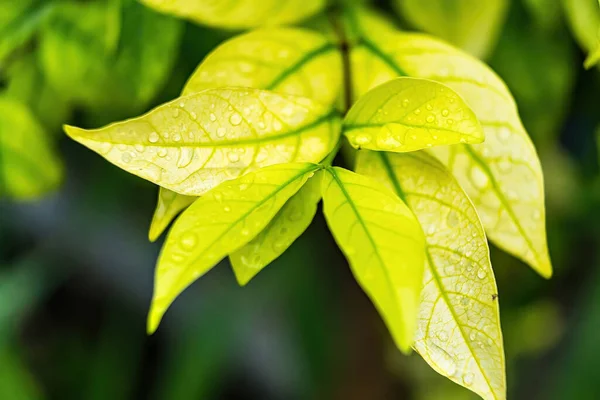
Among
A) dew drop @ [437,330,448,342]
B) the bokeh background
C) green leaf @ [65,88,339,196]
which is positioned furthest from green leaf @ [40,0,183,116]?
dew drop @ [437,330,448,342]

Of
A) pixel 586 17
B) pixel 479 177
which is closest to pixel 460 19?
pixel 586 17

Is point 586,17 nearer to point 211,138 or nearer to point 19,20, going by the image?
point 211,138

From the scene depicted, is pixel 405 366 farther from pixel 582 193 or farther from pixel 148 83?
pixel 148 83

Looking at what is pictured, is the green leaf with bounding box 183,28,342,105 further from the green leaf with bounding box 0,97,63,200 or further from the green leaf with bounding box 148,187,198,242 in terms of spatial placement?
the green leaf with bounding box 0,97,63,200

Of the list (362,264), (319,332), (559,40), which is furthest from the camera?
(319,332)

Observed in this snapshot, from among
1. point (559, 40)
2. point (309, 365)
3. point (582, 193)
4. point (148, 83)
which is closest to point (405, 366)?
point (309, 365)
